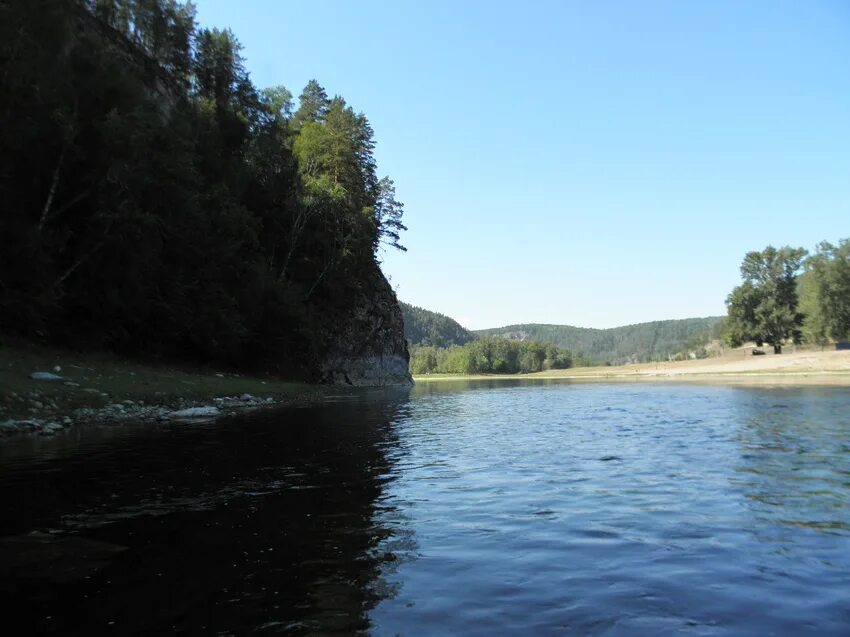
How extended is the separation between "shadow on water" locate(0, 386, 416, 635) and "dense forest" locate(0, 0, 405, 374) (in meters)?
19.3

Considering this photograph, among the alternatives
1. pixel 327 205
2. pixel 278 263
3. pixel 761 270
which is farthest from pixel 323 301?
pixel 761 270

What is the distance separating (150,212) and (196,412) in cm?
1514

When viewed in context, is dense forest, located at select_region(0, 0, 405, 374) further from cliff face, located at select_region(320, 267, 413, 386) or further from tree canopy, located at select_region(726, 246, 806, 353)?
tree canopy, located at select_region(726, 246, 806, 353)

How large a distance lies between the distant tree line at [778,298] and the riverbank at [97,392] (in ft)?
372

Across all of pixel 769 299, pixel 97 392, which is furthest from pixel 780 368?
pixel 97 392

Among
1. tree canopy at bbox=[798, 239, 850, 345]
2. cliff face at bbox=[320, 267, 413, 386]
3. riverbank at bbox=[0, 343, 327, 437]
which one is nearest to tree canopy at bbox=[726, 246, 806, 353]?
tree canopy at bbox=[798, 239, 850, 345]

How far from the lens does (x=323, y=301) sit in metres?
69.6

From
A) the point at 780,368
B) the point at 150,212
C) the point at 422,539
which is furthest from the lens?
the point at 780,368

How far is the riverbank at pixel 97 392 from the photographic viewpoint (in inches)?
794

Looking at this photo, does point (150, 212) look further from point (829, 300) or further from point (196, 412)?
point (829, 300)

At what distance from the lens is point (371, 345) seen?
271 ft

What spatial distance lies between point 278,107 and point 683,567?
88555 millimetres

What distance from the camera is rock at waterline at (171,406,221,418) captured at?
25.8 meters

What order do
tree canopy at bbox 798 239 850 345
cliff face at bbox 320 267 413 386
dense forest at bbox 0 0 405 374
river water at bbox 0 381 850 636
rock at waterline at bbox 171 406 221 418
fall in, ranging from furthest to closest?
tree canopy at bbox 798 239 850 345, cliff face at bbox 320 267 413 386, dense forest at bbox 0 0 405 374, rock at waterline at bbox 171 406 221 418, river water at bbox 0 381 850 636
